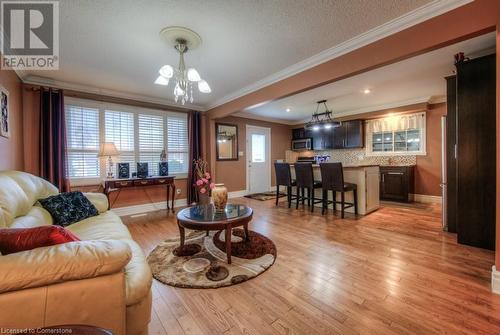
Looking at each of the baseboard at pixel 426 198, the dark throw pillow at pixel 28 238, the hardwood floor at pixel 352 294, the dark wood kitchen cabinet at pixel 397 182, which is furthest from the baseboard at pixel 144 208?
the baseboard at pixel 426 198

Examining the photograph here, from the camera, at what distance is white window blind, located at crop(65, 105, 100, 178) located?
3.83m

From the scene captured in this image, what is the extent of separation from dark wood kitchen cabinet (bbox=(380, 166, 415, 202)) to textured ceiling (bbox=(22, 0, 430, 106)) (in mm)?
3789

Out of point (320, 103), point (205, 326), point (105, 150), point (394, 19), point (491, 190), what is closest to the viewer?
point (205, 326)

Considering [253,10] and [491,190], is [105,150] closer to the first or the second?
[253,10]

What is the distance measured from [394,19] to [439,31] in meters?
0.39

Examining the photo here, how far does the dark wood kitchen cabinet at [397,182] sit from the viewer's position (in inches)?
195

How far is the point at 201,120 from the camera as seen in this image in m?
5.27

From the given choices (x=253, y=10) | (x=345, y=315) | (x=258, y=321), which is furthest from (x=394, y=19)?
(x=258, y=321)

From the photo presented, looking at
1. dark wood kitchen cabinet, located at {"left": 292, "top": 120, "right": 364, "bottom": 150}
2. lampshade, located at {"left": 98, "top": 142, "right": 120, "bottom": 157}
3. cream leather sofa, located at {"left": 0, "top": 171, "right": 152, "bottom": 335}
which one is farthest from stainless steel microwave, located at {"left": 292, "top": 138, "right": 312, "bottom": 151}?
cream leather sofa, located at {"left": 0, "top": 171, "right": 152, "bottom": 335}

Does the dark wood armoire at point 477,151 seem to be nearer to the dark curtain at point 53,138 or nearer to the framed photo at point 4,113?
the framed photo at point 4,113

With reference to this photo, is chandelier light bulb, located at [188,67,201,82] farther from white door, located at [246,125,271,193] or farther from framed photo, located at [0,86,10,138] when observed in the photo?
white door, located at [246,125,271,193]

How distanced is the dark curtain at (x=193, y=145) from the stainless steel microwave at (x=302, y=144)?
349 centimetres

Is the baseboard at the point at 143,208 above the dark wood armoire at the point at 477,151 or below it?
below

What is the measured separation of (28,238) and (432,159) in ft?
21.4
